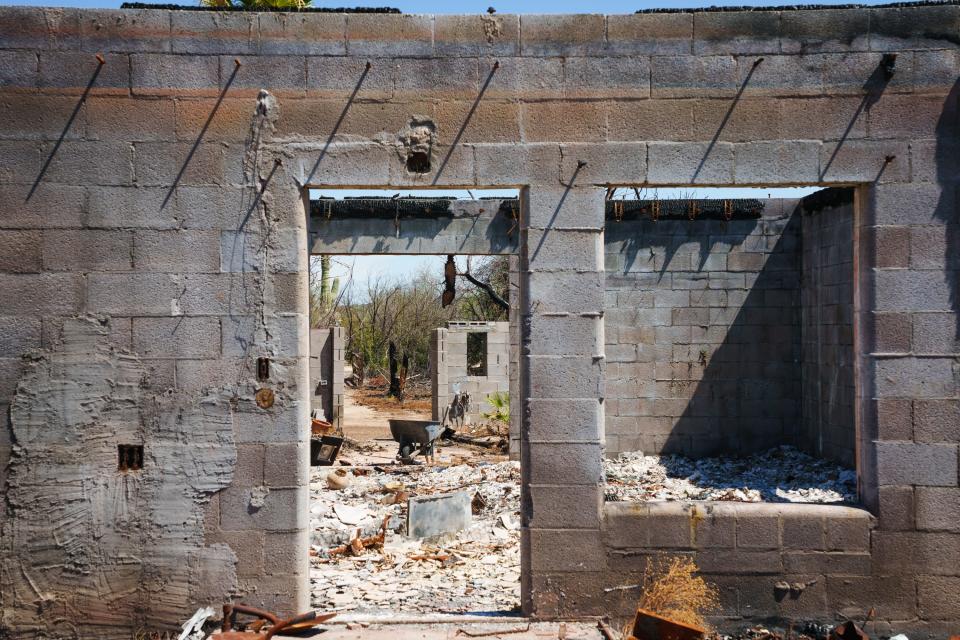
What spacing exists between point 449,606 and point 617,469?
519 centimetres

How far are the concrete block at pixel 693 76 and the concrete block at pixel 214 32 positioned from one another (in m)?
2.59

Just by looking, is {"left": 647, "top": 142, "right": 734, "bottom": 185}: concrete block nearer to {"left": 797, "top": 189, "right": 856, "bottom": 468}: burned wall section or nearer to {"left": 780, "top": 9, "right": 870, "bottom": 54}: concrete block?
{"left": 780, "top": 9, "right": 870, "bottom": 54}: concrete block

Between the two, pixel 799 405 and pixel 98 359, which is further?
pixel 799 405

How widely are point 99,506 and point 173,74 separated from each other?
279cm

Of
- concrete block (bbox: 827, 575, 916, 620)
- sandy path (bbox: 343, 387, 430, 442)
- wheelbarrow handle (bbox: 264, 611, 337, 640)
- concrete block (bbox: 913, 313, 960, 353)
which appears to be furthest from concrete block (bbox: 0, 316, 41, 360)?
sandy path (bbox: 343, 387, 430, 442)

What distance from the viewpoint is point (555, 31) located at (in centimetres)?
528

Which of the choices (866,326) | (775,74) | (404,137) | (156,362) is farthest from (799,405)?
(156,362)

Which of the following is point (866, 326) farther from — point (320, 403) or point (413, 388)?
point (413, 388)

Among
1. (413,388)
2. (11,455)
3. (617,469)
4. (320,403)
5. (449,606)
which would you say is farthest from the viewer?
(413,388)

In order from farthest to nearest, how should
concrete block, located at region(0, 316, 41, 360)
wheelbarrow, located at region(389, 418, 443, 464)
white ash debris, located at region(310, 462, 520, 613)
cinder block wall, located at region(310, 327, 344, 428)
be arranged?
cinder block wall, located at region(310, 327, 344, 428), wheelbarrow, located at region(389, 418, 443, 464), white ash debris, located at region(310, 462, 520, 613), concrete block, located at region(0, 316, 41, 360)

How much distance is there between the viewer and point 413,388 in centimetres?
2764

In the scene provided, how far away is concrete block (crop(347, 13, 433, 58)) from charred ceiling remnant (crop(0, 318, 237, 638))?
2.42 metres

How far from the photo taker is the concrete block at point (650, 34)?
5285mm

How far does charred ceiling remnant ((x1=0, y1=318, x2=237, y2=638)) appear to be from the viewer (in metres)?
5.21
